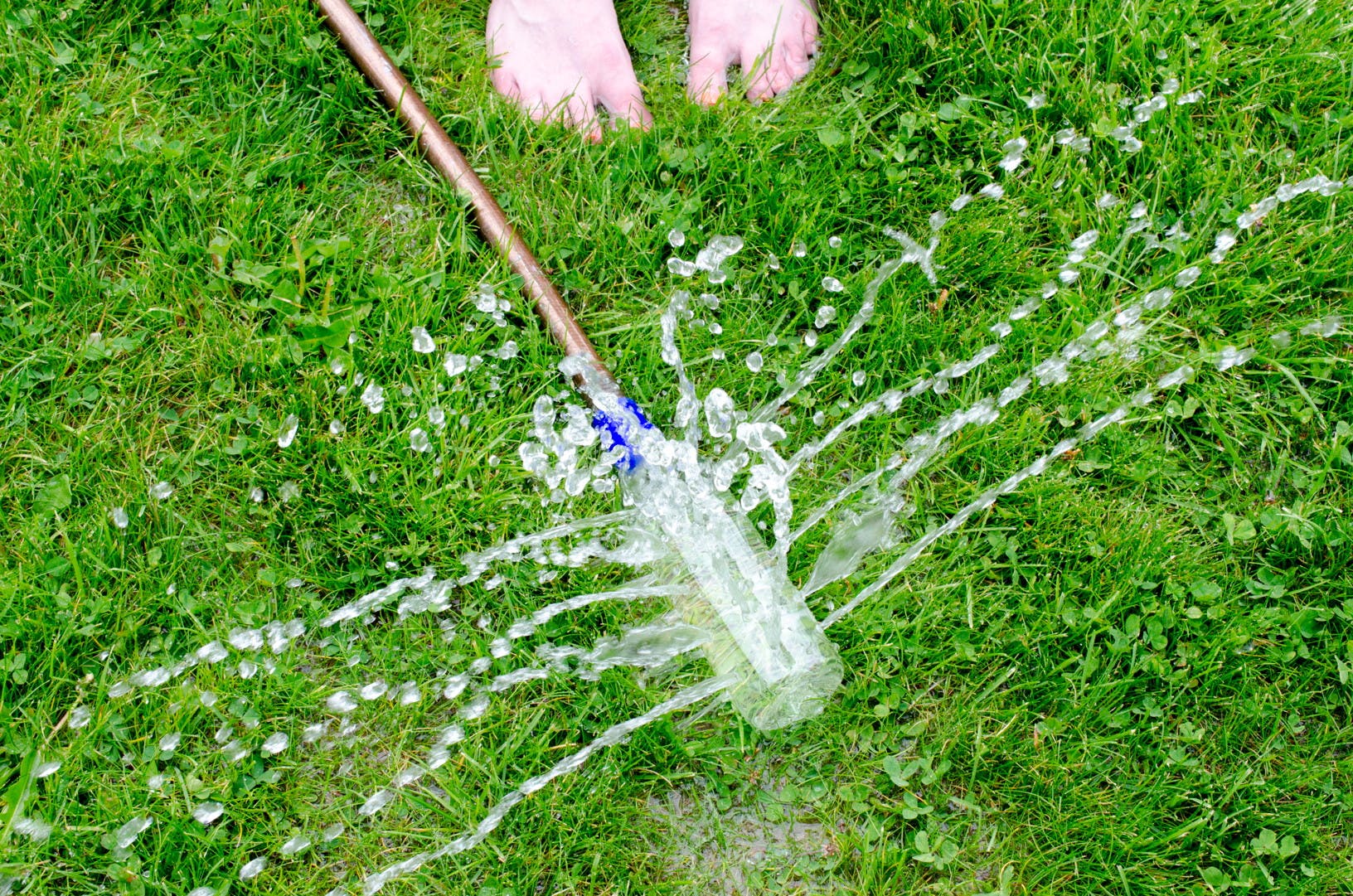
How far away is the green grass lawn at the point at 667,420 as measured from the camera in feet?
6.98

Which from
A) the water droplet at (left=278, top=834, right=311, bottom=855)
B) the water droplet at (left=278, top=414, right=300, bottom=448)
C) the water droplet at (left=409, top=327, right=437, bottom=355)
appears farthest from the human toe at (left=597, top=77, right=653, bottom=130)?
the water droplet at (left=278, top=834, right=311, bottom=855)

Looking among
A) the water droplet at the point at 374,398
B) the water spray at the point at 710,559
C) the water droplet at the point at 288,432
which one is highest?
the water droplet at the point at 288,432

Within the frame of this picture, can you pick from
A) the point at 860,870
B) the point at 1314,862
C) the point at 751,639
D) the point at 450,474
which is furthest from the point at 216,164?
the point at 1314,862

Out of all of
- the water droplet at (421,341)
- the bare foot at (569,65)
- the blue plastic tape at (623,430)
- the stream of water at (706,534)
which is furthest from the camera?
the bare foot at (569,65)

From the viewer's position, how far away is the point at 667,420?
8.03 feet

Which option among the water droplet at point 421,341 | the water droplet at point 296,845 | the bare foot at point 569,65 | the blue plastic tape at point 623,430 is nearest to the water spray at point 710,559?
the blue plastic tape at point 623,430

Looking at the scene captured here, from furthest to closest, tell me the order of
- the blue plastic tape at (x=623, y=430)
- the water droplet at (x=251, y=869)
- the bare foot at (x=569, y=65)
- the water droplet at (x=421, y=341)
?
1. the bare foot at (x=569, y=65)
2. the water droplet at (x=421, y=341)
3. the blue plastic tape at (x=623, y=430)
4. the water droplet at (x=251, y=869)

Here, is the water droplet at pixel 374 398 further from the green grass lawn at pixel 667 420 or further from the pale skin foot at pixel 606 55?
the pale skin foot at pixel 606 55

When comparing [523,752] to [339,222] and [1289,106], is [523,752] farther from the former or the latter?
[1289,106]

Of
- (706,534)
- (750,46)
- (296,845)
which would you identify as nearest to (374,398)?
(706,534)

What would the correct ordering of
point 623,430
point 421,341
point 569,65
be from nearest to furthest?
point 623,430 → point 421,341 → point 569,65

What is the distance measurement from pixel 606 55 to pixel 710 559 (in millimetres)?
1283

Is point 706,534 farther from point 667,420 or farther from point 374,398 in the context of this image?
point 374,398

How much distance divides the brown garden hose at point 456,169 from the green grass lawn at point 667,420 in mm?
51
